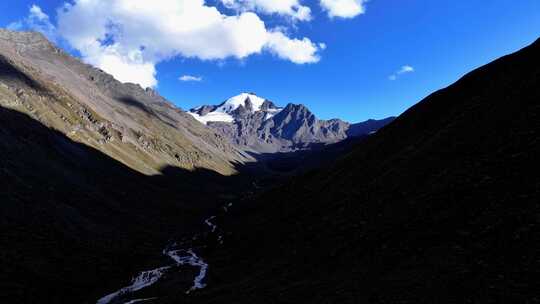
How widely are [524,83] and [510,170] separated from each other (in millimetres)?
29629

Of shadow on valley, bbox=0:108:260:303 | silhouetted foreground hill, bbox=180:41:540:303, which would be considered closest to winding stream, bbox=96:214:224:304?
silhouetted foreground hill, bbox=180:41:540:303

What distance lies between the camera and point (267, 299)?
117 feet

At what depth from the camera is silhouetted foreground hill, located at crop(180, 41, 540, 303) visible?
26.8 m

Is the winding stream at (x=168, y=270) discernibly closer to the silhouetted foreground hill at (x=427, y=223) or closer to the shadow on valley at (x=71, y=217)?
the silhouetted foreground hill at (x=427, y=223)

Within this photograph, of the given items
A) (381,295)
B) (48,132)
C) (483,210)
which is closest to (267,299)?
(381,295)

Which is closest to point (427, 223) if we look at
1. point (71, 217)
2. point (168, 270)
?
point (168, 270)

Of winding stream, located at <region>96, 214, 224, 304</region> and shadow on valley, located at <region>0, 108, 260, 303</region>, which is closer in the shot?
winding stream, located at <region>96, 214, 224, 304</region>

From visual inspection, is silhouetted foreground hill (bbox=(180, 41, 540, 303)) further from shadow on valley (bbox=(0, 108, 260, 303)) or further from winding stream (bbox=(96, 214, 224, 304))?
shadow on valley (bbox=(0, 108, 260, 303))

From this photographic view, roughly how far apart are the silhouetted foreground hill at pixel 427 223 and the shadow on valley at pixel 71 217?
21721 mm

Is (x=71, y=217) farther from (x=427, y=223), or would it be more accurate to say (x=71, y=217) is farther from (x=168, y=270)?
(x=427, y=223)

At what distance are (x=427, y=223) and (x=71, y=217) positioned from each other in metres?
84.7

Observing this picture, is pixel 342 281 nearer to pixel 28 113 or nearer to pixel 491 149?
pixel 491 149

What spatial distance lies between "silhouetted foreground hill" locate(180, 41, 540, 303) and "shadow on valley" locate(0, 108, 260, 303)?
21.7m

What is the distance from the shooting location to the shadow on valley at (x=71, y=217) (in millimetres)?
63719
